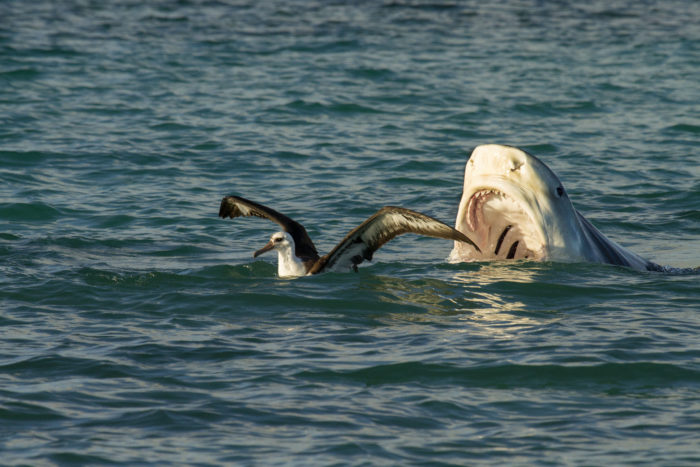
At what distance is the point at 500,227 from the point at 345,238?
1.35m

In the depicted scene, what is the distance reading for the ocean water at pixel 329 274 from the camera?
6945 millimetres

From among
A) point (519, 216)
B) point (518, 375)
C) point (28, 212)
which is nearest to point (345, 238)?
point (519, 216)

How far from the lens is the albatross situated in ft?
30.9

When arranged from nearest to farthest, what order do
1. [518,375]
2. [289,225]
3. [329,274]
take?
[518,375] → [329,274] → [289,225]

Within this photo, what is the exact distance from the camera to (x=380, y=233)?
10.0 metres

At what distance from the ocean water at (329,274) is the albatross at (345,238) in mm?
263

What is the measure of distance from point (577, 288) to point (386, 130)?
10040 millimetres

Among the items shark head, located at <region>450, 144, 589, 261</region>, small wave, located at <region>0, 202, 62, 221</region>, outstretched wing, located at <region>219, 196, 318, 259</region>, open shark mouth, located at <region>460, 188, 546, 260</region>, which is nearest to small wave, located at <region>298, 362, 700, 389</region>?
shark head, located at <region>450, 144, 589, 261</region>

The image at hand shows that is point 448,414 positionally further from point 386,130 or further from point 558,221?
point 386,130

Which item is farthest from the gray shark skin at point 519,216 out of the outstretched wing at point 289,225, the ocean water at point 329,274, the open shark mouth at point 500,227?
the outstretched wing at point 289,225

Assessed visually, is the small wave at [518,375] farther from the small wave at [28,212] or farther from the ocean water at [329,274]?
the small wave at [28,212]

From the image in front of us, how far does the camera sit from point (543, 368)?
26.0ft

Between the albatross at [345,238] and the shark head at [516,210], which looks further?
the albatross at [345,238]

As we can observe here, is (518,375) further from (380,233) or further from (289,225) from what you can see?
(289,225)
